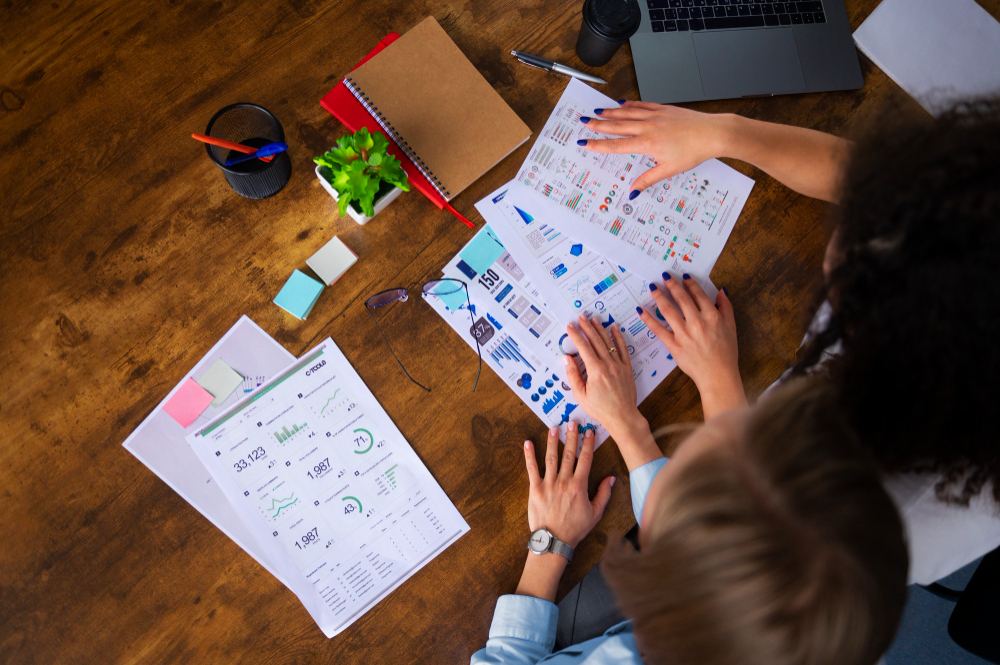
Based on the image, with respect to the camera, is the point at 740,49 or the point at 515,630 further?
the point at 740,49

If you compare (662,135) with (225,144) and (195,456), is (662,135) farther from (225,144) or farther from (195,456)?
(195,456)

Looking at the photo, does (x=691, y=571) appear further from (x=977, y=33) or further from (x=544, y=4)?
(x=977, y=33)

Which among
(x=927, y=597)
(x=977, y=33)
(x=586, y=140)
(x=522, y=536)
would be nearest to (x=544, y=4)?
(x=586, y=140)

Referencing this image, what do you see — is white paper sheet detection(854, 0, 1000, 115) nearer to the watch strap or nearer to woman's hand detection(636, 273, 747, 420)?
woman's hand detection(636, 273, 747, 420)

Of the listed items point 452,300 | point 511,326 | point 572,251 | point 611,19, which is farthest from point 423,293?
point 611,19

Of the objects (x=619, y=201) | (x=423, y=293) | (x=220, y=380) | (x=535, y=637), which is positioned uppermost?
(x=220, y=380)

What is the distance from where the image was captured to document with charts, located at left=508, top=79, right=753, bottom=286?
0.99m

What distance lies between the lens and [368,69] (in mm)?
949

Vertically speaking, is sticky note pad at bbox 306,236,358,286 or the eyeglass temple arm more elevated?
sticky note pad at bbox 306,236,358,286

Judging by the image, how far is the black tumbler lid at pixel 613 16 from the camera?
2.97 feet

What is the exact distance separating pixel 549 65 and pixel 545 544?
2.47 feet

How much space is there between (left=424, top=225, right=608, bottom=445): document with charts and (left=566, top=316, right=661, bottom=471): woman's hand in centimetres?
2

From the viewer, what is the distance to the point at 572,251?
98 cm

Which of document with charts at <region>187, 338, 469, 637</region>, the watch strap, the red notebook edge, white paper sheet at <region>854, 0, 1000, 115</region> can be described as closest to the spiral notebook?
the red notebook edge
